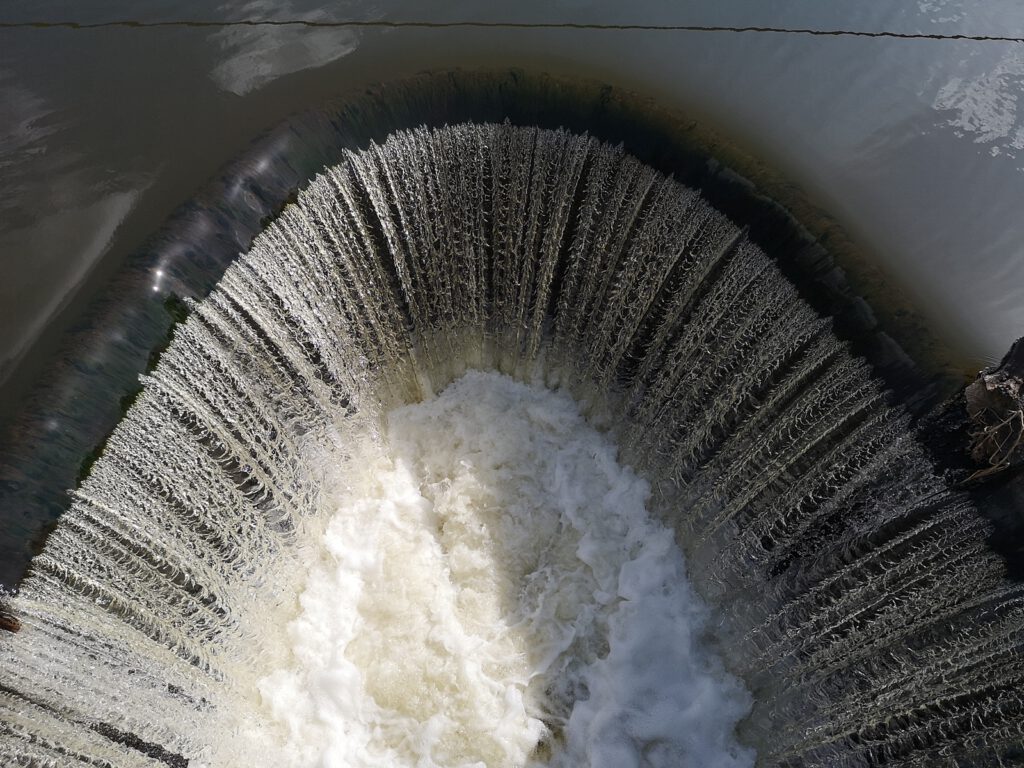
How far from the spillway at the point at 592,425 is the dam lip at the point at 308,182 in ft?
0.33

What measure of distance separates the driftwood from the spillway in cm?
24

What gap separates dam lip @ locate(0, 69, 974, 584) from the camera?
9.95 ft

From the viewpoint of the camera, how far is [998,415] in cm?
299

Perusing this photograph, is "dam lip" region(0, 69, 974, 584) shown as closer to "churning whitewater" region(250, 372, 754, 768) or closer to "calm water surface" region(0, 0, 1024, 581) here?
"calm water surface" region(0, 0, 1024, 581)

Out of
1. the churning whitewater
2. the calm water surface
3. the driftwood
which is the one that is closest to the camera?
the driftwood

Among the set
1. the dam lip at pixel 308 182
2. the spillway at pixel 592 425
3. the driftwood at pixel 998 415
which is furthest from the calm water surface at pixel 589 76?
the spillway at pixel 592 425

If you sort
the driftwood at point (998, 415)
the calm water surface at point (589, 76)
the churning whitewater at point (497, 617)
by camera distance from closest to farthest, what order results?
the driftwood at point (998, 415) < the calm water surface at point (589, 76) < the churning whitewater at point (497, 617)

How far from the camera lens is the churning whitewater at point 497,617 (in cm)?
386

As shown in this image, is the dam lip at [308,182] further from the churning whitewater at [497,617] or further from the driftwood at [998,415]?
the churning whitewater at [497,617]

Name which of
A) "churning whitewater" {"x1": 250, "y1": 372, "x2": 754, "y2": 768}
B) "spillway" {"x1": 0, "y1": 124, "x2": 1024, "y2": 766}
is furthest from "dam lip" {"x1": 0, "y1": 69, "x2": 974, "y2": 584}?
"churning whitewater" {"x1": 250, "y1": 372, "x2": 754, "y2": 768}

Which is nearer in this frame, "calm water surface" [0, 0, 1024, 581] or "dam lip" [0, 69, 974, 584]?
"dam lip" [0, 69, 974, 584]

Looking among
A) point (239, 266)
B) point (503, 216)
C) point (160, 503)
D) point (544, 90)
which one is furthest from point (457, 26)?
point (160, 503)

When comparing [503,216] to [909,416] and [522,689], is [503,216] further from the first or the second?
[522,689]

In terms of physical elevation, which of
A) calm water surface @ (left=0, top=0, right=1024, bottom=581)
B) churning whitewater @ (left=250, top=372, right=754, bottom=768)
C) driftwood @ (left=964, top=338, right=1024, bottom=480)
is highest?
calm water surface @ (left=0, top=0, right=1024, bottom=581)
